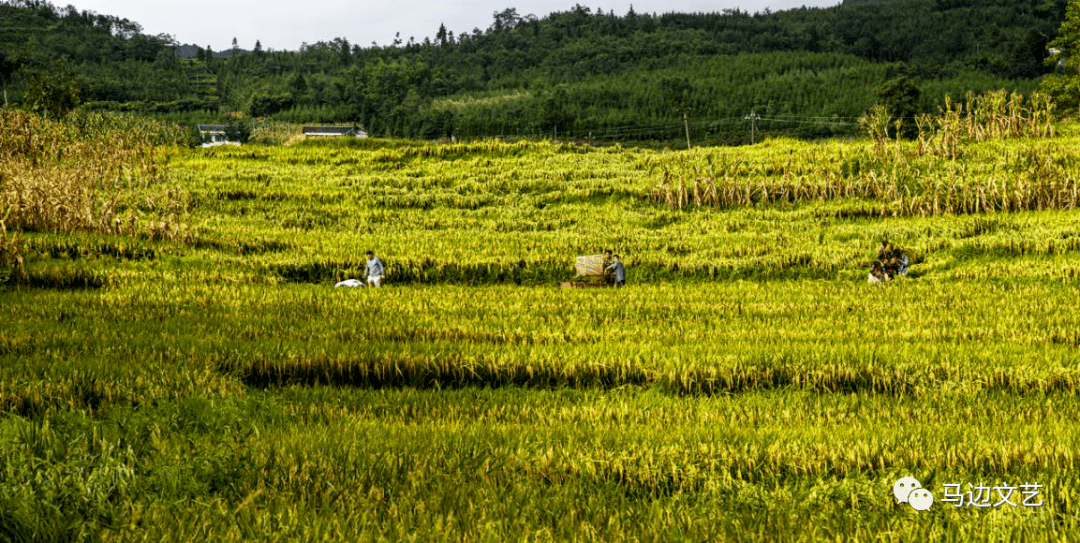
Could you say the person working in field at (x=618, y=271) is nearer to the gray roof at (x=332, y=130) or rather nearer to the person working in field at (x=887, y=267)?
the person working in field at (x=887, y=267)

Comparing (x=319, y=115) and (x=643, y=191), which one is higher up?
(x=319, y=115)

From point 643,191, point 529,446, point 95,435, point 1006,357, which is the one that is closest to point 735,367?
point 1006,357

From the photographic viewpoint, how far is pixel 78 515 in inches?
156

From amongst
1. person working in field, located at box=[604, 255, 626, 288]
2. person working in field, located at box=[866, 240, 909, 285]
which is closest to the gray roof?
person working in field, located at box=[604, 255, 626, 288]

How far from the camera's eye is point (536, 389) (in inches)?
364

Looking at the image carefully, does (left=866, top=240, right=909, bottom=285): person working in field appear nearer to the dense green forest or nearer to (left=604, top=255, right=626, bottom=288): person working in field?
(left=604, top=255, right=626, bottom=288): person working in field

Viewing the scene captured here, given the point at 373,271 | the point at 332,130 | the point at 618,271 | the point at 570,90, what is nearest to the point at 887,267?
the point at 618,271

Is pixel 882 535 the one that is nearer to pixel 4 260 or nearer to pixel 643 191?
pixel 4 260

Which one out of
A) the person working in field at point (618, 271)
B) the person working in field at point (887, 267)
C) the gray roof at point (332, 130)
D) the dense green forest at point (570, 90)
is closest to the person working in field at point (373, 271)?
the person working in field at point (618, 271)

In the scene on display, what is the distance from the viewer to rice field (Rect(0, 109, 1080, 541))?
4.18 m

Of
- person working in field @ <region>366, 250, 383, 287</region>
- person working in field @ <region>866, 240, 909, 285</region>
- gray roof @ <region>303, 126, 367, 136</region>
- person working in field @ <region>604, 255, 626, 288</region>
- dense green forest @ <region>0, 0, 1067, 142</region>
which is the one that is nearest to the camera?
person working in field @ <region>866, 240, 909, 285</region>

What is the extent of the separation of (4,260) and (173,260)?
4.60m

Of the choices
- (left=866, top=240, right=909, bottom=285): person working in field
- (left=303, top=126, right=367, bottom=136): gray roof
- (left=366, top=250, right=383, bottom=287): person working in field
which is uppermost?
(left=303, top=126, right=367, bottom=136): gray roof

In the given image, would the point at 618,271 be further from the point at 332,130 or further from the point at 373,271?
the point at 332,130
